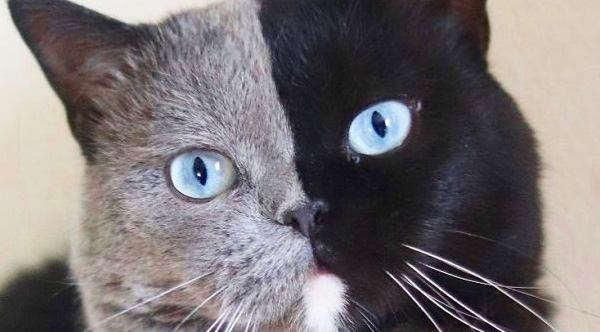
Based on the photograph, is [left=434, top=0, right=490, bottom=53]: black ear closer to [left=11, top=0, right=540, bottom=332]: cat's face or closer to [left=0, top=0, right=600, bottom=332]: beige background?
[left=11, top=0, right=540, bottom=332]: cat's face

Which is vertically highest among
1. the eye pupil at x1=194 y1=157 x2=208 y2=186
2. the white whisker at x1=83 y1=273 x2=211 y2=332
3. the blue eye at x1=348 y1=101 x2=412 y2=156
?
the blue eye at x1=348 y1=101 x2=412 y2=156

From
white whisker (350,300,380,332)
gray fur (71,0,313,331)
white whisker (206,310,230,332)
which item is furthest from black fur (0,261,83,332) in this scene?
white whisker (350,300,380,332)

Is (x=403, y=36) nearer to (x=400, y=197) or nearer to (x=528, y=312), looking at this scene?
(x=400, y=197)

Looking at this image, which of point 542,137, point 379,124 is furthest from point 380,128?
point 542,137

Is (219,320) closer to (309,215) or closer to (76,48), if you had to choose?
(309,215)

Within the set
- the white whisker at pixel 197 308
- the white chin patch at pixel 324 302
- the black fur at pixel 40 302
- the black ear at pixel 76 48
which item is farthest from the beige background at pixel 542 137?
the white chin patch at pixel 324 302

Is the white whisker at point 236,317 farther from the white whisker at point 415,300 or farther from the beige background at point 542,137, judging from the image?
the beige background at point 542,137
